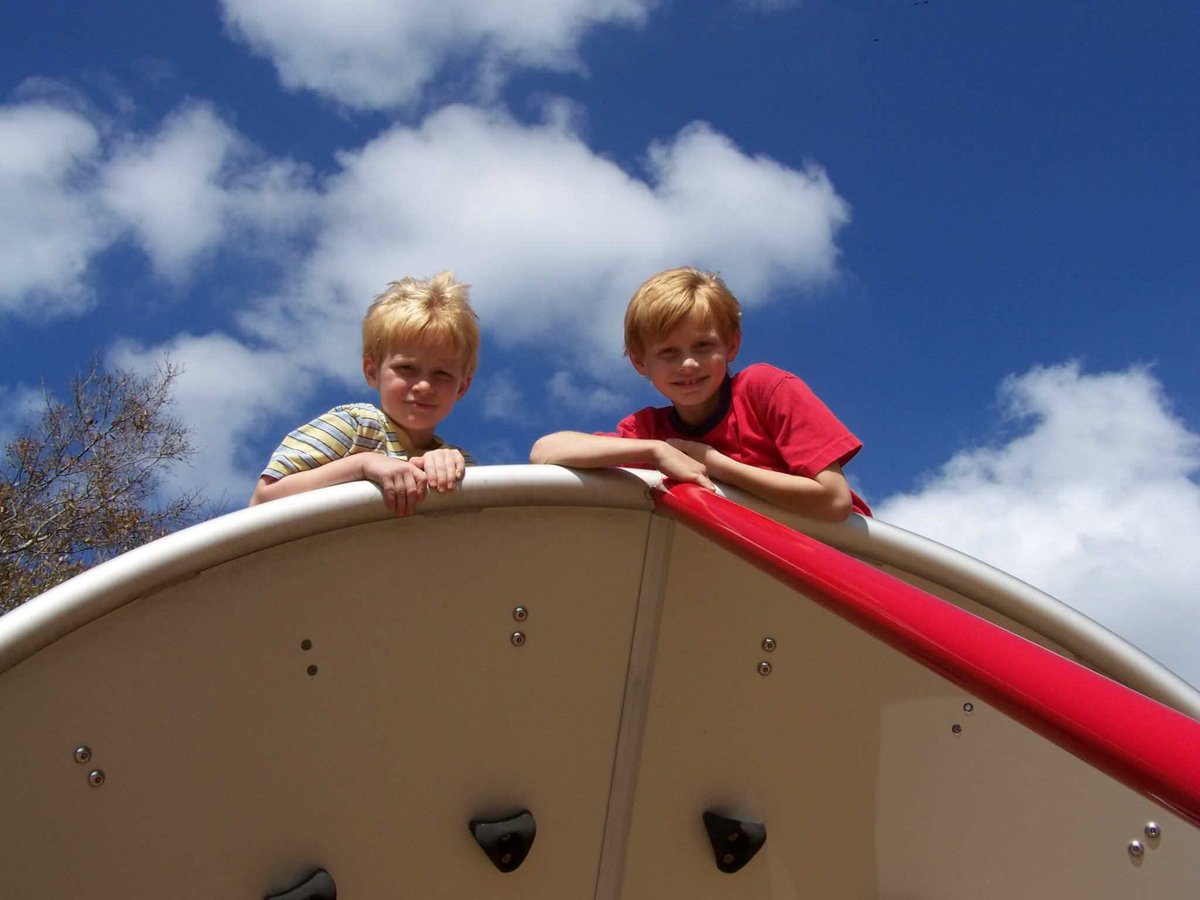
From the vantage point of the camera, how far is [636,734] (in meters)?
1.80

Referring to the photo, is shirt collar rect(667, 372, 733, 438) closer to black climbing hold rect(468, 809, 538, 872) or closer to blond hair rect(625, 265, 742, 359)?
blond hair rect(625, 265, 742, 359)

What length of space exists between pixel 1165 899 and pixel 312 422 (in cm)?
168

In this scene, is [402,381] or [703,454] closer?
[703,454]

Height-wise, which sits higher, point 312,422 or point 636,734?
point 312,422

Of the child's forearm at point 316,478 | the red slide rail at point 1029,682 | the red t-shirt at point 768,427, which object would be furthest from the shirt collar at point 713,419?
the red slide rail at point 1029,682

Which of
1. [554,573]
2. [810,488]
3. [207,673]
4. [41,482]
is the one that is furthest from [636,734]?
[41,482]

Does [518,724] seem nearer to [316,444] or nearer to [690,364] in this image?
[316,444]

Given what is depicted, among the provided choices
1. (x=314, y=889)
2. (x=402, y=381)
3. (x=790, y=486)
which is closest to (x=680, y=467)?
(x=790, y=486)

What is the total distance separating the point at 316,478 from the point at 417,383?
32cm

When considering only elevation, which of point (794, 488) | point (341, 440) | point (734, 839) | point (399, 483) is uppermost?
point (794, 488)

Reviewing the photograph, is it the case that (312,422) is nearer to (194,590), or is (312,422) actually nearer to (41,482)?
(194,590)

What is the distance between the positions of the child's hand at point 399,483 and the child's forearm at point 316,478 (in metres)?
0.07

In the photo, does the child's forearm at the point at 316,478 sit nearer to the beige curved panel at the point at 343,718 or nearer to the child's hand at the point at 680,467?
the beige curved panel at the point at 343,718

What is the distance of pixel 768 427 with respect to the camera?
1.97 metres
